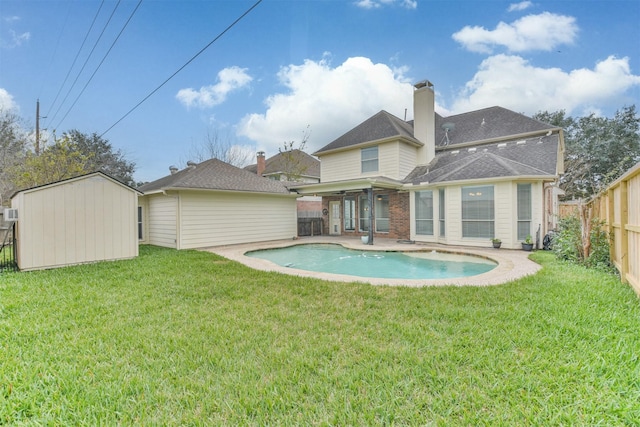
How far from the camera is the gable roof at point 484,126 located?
1531 centimetres

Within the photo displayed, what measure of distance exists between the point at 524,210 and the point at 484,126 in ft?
26.5

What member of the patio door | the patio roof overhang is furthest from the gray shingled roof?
the patio door

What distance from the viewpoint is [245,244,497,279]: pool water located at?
26.4 feet

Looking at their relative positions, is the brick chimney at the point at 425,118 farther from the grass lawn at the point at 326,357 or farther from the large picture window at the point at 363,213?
the grass lawn at the point at 326,357

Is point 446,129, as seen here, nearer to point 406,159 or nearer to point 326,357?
point 406,159

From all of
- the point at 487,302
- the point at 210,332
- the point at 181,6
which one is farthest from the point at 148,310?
the point at 181,6

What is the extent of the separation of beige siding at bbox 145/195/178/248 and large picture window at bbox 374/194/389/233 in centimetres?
955

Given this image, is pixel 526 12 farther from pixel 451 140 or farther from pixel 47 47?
pixel 47 47

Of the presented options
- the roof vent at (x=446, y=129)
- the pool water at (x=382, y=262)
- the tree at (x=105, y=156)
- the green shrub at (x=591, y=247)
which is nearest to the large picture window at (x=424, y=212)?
the pool water at (x=382, y=262)

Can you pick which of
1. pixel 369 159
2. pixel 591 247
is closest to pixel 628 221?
pixel 591 247

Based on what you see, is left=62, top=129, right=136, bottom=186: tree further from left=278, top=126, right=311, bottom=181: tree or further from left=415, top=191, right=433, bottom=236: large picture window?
left=415, top=191, right=433, bottom=236: large picture window

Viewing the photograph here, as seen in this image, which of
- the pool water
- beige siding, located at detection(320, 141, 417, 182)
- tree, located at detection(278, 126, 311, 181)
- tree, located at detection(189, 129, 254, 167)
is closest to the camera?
the pool water

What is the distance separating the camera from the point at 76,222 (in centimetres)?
825

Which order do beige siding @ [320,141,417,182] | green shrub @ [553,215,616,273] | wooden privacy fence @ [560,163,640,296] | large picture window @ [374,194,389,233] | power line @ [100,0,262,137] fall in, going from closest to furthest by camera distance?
wooden privacy fence @ [560,163,640,296]
green shrub @ [553,215,616,273]
power line @ [100,0,262,137]
beige siding @ [320,141,417,182]
large picture window @ [374,194,389,233]
